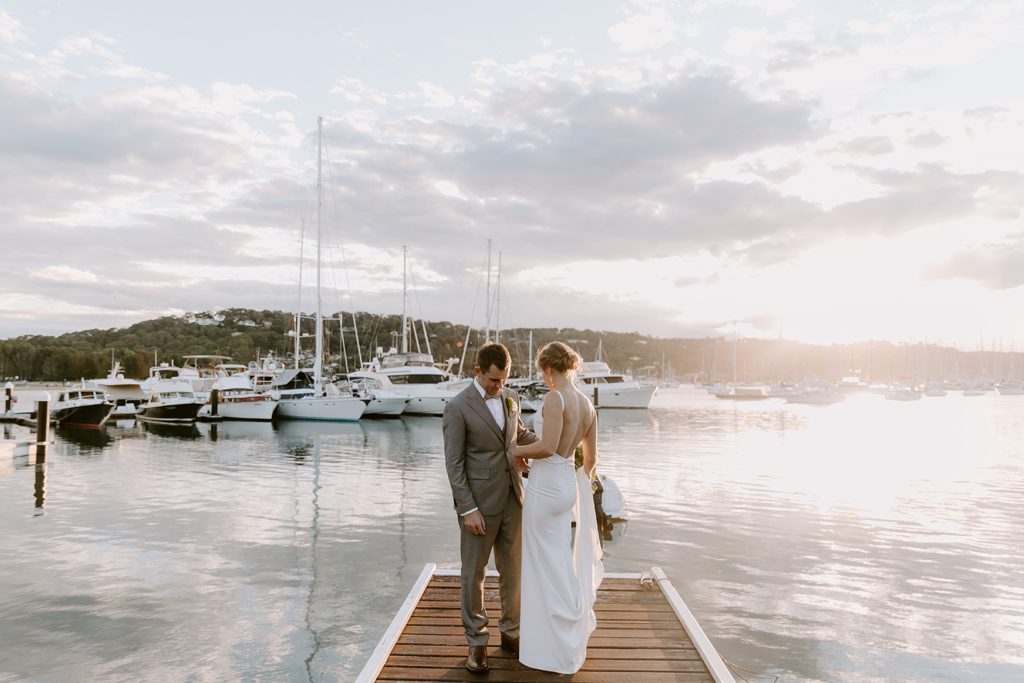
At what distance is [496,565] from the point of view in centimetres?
486

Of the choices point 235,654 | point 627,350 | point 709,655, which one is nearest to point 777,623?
point 709,655

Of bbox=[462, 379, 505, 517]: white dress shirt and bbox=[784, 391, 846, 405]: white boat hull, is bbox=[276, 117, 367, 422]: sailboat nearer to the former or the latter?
bbox=[462, 379, 505, 517]: white dress shirt

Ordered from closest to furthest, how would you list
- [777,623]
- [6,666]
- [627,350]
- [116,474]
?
1. [6,666]
2. [777,623]
3. [116,474]
4. [627,350]

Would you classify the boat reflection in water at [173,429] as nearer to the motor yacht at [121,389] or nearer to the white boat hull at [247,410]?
the white boat hull at [247,410]

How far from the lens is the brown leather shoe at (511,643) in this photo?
5.05 m

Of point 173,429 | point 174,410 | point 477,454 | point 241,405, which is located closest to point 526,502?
point 477,454

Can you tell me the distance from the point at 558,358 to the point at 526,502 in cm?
98

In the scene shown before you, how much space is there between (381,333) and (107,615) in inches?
4523

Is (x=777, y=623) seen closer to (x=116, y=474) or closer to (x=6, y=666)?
(x=6, y=666)

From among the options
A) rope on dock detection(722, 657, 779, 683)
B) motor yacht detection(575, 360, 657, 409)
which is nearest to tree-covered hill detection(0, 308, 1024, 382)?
motor yacht detection(575, 360, 657, 409)

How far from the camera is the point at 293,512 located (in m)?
15.5

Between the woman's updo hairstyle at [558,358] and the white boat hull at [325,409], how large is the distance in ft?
134

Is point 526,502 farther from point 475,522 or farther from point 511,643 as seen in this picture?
point 511,643

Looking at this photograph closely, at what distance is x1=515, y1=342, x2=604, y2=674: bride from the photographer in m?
4.65
